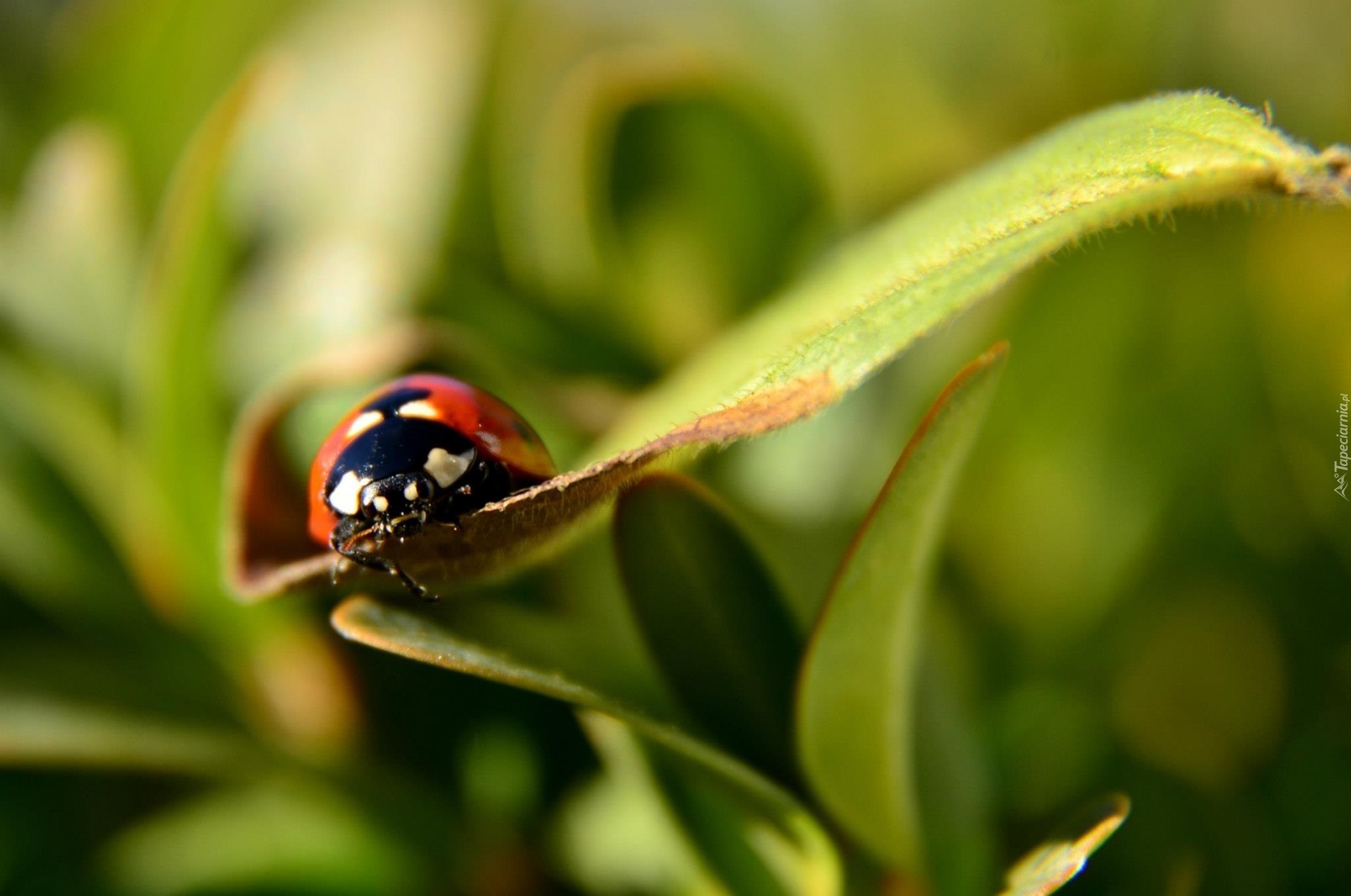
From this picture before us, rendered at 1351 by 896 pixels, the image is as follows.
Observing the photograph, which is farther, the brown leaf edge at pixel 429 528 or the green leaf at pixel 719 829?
the green leaf at pixel 719 829

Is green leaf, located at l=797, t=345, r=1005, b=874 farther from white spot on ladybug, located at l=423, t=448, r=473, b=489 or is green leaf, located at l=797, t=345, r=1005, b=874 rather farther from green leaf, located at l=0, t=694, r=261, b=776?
green leaf, located at l=0, t=694, r=261, b=776

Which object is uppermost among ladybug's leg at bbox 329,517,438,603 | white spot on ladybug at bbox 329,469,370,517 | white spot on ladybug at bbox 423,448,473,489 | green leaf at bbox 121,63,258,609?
green leaf at bbox 121,63,258,609

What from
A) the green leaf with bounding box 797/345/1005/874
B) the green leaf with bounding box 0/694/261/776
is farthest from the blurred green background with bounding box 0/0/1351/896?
the green leaf with bounding box 797/345/1005/874

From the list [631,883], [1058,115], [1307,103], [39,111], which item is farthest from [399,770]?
[1307,103]

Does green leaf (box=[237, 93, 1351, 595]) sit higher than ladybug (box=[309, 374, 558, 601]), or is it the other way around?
ladybug (box=[309, 374, 558, 601])

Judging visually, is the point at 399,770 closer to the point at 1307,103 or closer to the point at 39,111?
the point at 39,111

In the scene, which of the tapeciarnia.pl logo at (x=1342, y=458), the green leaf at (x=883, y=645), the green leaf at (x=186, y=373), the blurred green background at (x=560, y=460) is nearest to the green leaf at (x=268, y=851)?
the blurred green background at (x=560, y=460)

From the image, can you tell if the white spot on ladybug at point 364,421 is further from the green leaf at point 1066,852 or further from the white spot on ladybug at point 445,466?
the green leaf at point 1066,852
